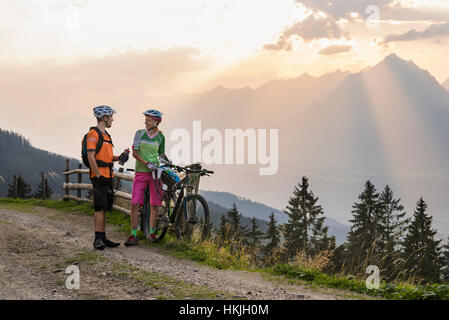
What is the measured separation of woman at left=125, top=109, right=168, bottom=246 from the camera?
809 cm

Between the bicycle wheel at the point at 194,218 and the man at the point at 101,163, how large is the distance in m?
1.54

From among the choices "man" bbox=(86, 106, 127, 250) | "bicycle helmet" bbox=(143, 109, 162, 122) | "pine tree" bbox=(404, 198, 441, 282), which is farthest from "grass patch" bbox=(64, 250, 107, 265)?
"pine tree" bbox=(404, 198, 441, 282)

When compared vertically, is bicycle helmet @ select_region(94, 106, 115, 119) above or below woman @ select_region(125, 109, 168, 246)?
above

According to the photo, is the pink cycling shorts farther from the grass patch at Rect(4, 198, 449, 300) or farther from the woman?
the grass patch at Rect(4, 198, 449, 300)

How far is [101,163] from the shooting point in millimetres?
7590

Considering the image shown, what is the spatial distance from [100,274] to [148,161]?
2.81m

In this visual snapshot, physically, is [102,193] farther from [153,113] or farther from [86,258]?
[153,113]

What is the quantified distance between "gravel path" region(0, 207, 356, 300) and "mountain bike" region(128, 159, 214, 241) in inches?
23.5

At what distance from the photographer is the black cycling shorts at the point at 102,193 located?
7695 mm

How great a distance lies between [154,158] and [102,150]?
1.13 m

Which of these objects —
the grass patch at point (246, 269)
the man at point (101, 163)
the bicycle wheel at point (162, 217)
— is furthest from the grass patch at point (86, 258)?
the bicycle wheel at point (162, 217)

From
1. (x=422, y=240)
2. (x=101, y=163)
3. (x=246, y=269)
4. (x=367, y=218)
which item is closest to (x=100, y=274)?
(x=101, y=163)
